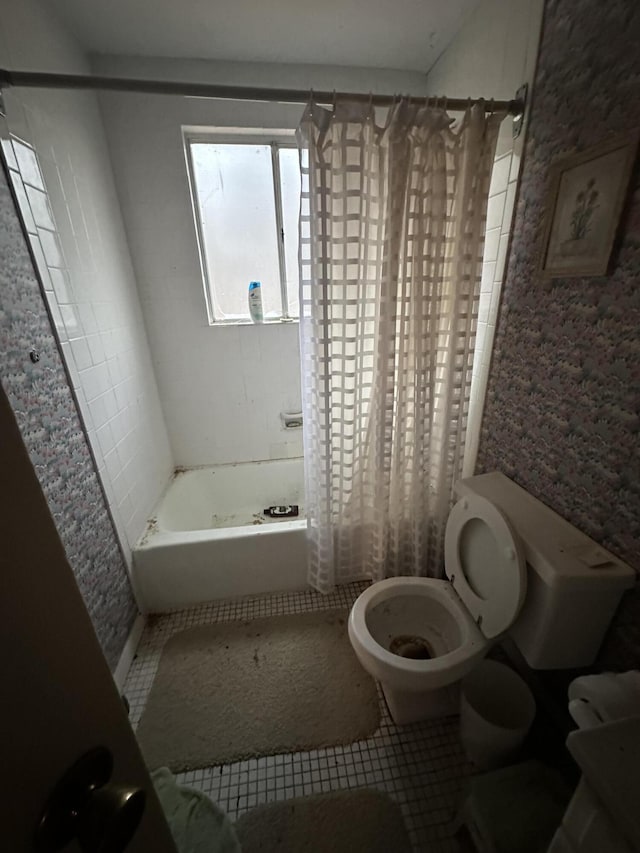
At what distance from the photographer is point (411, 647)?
4.21 feet

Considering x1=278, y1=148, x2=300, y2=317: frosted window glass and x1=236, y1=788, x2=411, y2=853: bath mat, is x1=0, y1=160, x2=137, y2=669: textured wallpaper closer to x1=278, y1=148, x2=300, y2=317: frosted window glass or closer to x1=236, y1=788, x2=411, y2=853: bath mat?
x1=236, y1=788, x2=411, y2=853: bath mat

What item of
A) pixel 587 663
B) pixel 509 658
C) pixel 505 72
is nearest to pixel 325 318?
pixel 505 72

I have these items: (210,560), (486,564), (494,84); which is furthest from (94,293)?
(486,564)

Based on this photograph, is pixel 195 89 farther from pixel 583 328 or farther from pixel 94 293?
pixel 583 328

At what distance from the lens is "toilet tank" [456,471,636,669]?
847mm

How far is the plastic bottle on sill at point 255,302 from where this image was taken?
1944mm

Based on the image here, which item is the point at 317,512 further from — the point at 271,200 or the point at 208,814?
the point at 271,200

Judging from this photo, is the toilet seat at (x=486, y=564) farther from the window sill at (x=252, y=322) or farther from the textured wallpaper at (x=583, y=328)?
the window sill at (x=252, y=322)

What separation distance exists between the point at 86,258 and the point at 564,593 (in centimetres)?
195

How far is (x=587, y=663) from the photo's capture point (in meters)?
0.95

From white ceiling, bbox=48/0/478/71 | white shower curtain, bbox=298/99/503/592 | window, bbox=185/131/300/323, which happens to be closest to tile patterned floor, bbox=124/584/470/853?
white shower curtain, bbox=298/99/503/592

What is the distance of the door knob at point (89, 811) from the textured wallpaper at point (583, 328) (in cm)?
109

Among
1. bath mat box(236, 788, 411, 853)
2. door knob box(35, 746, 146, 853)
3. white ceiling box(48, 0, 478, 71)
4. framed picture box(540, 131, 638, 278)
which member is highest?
white ceiling box(48, 0, 478, 71)

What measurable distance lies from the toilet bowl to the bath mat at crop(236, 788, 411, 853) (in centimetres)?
25
